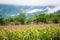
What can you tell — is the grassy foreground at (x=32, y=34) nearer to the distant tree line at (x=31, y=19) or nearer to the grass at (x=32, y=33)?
the grass at (x=32, y=33)

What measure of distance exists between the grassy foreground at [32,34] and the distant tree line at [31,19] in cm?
18

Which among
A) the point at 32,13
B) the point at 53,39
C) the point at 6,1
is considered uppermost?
the point at 6,1

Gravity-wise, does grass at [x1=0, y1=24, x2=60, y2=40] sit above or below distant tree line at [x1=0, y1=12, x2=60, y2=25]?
below

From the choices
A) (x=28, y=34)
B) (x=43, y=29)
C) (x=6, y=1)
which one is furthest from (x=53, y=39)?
(x=6, y=1)

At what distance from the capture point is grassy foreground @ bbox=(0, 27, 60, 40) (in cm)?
367

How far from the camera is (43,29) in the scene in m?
3.93

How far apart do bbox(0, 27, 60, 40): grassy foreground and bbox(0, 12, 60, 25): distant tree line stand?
18 cm

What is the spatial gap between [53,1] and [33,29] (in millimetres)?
781

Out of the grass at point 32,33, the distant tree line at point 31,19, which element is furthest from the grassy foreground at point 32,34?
the distant tree line at point 31,19

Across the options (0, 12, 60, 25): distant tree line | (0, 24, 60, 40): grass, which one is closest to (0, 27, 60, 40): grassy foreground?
(0, 24, 60, 40): grass

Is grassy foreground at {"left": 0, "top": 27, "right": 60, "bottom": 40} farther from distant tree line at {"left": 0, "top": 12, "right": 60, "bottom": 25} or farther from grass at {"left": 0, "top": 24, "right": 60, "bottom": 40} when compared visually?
distant tree line at {"left": 0, "top": 12, "right": 60, "bottom": 25}

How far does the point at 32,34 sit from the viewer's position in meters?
3.77

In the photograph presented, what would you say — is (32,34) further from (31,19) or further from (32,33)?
(31,19)

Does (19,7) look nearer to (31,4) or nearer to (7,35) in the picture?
(31,4)
